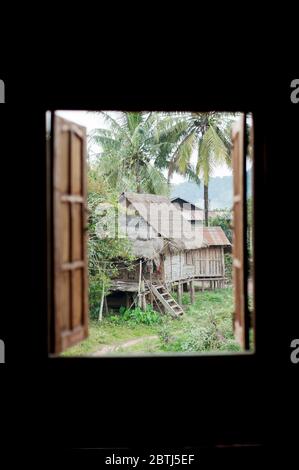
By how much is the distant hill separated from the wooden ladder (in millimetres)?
3436

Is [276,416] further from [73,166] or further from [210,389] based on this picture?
[73,166]

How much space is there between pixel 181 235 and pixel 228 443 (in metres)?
11.4

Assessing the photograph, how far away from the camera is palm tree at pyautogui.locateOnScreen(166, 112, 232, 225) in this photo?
41.9 ft

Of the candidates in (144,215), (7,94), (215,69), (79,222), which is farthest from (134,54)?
(144,215)

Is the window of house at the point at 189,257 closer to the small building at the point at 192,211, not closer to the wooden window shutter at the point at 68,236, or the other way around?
the small building at the point at 192,211

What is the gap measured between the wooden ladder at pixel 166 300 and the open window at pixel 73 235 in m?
9.73

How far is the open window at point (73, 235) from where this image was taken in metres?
2.24

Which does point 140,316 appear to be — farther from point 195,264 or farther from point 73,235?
point 73,235

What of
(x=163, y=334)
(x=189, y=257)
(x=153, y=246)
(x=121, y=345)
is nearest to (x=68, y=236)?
(x=121, y=345)

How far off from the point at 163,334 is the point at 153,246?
8.22 ft

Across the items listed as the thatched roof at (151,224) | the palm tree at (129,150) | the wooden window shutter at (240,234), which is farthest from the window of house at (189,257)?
the wooden window shutter at (240,234)

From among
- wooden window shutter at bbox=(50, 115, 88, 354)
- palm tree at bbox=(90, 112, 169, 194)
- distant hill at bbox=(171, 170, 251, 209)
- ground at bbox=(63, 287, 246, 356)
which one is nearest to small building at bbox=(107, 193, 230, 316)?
ground at bbox=(63, 287, 246, 356)

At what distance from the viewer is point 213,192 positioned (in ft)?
65.8

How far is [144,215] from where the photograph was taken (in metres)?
12.2
